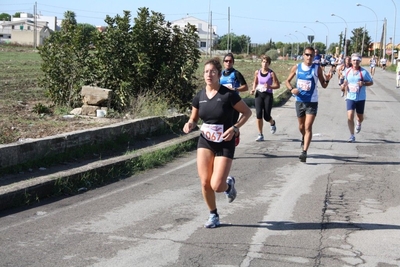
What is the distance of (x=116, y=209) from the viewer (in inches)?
290

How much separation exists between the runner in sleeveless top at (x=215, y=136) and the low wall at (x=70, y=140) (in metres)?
3.30

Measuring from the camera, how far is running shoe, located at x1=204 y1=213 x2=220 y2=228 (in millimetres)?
6562

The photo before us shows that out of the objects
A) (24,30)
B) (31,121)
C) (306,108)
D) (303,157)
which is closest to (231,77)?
(306,108)

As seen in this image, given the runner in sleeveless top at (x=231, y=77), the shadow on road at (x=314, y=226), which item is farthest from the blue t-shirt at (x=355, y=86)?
the shadow on road at (x=314, y=226)

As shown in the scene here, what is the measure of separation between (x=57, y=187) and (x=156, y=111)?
5733mm

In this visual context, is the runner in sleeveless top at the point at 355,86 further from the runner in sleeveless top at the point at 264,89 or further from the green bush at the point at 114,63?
the green bush at the point at 114,63

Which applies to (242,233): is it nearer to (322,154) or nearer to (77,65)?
(322,154)

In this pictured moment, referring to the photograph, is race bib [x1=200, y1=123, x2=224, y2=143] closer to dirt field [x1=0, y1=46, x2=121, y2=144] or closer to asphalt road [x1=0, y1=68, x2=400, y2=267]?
asphalt road [x1=0, y1=68, x2=400, y2=267]

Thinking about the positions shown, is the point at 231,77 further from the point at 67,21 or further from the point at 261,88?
the point at 67,21

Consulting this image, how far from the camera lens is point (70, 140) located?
988 cm

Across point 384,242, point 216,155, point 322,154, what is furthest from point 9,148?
point 322,154

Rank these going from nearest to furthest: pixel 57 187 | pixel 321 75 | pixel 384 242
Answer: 1. pixel 384 242
2. pixel 57 187
3. pixel 321 75

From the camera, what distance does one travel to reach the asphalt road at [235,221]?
18.5 ft

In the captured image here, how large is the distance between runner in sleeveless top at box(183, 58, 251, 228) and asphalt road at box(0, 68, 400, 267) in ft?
1.60
